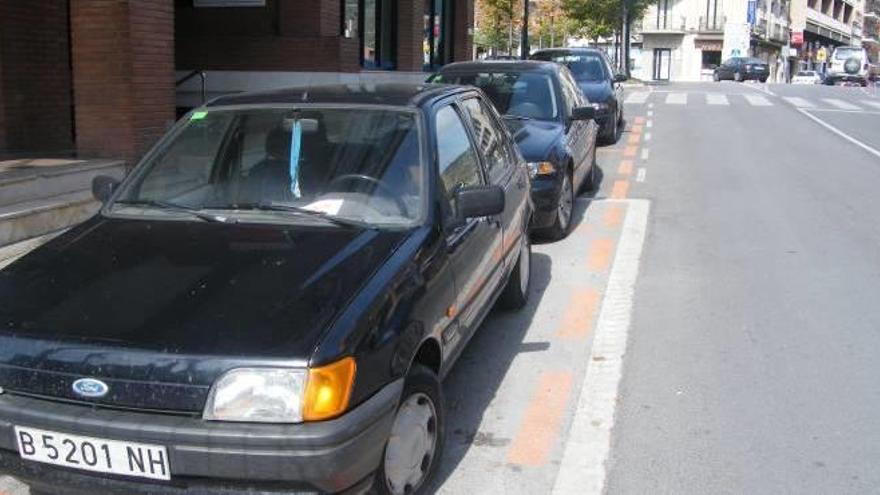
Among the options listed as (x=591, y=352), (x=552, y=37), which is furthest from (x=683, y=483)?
(x=552, y=37)

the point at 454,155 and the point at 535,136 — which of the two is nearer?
the point at 454,155

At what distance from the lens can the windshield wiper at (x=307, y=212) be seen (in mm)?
3889

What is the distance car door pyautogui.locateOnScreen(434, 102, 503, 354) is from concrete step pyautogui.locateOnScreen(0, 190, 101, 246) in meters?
3.53

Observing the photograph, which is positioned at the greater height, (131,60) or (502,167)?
(131,60)

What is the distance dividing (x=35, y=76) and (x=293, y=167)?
22.0ft

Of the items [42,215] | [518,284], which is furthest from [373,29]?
[518,284]

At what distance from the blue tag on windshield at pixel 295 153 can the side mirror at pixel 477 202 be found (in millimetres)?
749

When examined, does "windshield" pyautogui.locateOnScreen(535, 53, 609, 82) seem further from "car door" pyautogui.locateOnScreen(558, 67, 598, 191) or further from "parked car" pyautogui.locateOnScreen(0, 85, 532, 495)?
"parked car" pyautogui.locateOnScreen(0, 85, 532, 495)

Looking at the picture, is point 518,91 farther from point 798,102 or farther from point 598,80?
point 798,102

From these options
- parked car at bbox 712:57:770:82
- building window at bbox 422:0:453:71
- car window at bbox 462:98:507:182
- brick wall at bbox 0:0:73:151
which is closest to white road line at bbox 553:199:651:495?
car window at bbox 462:98:507:182

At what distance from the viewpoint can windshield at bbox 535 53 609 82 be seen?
1633 centimetres

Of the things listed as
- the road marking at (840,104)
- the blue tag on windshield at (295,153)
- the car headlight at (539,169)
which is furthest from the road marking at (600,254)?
the road marking at (840,104)

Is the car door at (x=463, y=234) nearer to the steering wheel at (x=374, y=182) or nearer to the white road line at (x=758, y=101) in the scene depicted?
the steering wheel at (x=374, y=182)

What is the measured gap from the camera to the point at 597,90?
50.8 feet
